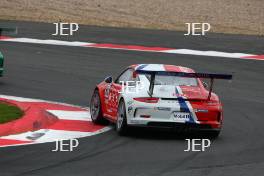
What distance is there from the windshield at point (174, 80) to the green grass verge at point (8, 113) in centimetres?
225

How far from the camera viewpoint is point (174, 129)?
1463 cm

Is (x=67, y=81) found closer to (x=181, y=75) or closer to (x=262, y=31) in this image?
(x=181, y=75)

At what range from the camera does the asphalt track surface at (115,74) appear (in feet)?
39.0

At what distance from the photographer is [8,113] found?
51.3 feet

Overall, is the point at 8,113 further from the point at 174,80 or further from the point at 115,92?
the point at 174,80

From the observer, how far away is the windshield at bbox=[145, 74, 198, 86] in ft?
50.1

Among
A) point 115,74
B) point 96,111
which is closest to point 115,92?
point 96,111

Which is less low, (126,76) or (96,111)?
(126,76)

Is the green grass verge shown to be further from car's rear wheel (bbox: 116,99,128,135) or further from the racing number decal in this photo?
car's rear wheel (bbox: 116,99,128,135)

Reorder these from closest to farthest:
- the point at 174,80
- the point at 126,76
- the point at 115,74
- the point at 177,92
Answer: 1. the point at 177,92
2. the point at 174,80
3. the point at 126,76
4. the point at 115,74

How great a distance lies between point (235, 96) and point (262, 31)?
47.4ft

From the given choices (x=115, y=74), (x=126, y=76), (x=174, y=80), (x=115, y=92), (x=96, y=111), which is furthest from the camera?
(x=115, y=74)

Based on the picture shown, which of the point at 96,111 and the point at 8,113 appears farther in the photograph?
the point at 96,111

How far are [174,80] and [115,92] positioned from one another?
997 mm
